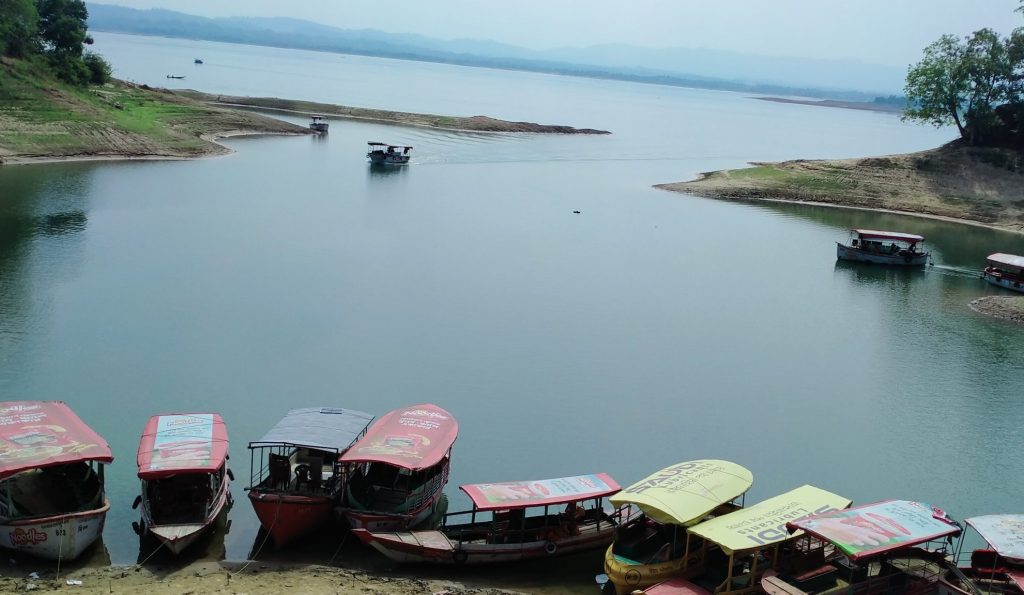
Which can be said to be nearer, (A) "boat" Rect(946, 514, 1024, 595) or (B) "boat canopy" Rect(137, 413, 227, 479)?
(A) "boat" Rect(946, 514, 1024, 595)

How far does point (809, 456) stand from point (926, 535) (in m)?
9.18

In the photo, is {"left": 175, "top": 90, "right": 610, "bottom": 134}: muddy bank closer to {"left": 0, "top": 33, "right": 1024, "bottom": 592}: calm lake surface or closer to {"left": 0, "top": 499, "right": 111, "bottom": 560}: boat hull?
{"left": 0, "top": 33, "right": 1024, "bottom": 592}: calm lake surface

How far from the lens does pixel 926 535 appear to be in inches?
733

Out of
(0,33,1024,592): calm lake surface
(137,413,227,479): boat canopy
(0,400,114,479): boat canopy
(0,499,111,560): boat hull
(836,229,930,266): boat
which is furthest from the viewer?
(836,229,930,266): boat

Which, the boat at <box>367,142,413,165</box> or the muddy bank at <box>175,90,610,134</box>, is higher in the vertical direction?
the muddy bank at <box>175,90,610,134</box>

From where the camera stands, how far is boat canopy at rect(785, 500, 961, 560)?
58.3 ft

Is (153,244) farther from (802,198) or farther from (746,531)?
(802,198)

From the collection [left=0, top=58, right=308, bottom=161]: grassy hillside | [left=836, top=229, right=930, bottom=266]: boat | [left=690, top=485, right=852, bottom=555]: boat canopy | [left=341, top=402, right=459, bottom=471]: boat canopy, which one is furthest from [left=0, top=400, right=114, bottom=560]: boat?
[left=0, top=58, right=308, bottom=161]: grassy hillside

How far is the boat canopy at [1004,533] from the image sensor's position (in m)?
19.1

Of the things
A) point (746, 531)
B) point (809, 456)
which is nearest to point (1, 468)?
point (746, 531)

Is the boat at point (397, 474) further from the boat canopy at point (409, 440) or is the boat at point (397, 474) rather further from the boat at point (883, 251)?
the boat at point (883, 251)

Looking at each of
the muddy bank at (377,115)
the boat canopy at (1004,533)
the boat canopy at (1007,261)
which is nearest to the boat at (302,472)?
the boat canopy at (1004,533)

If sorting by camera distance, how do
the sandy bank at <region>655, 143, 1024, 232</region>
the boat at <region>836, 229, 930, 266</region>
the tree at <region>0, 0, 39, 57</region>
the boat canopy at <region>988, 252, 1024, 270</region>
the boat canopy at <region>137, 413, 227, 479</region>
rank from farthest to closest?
the sandy bank at <region>655, 143, 1024, 232</region> → the tree at <region>0, 0, 39, 57</region> → the boat at <region>836, 229, 930, 266</region> → the boat canopy at <region>988, 252, 1024, 270</region> → the boat canopy at <region>137, 413, 227, 479</region>

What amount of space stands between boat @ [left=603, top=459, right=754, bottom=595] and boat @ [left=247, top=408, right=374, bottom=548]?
6499 mm
